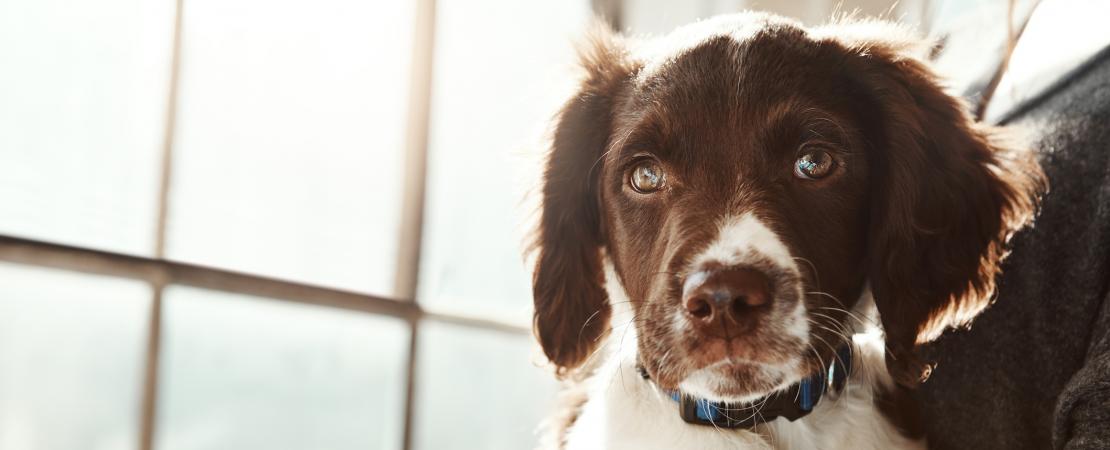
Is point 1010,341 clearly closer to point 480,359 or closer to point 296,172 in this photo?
point 296,172

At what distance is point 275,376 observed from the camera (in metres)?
2.39

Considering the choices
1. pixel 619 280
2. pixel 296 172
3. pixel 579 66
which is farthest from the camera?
pixel 296 172

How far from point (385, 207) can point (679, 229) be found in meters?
1.60

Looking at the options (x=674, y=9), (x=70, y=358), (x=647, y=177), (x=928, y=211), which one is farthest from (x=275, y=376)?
(x=674, y=9)


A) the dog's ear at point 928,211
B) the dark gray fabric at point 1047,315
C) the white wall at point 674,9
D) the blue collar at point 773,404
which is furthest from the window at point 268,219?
the dark gray fabric at point 1047,315

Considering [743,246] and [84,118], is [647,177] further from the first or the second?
[84,118]

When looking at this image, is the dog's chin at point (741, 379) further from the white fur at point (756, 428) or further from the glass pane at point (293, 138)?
the glass pane at point (293, 138)

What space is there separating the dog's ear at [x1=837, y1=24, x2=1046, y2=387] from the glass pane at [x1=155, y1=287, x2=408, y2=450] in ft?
5.23

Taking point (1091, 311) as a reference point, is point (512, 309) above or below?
below

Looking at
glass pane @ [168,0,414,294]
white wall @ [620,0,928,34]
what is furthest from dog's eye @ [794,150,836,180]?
white wall @ [620,0,928,34]

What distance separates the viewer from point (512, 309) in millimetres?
3381

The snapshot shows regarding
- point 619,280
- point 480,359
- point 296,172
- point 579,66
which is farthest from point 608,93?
point 480,359

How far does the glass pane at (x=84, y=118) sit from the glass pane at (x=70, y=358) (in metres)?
0.10

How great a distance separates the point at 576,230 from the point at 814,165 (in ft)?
1.58
